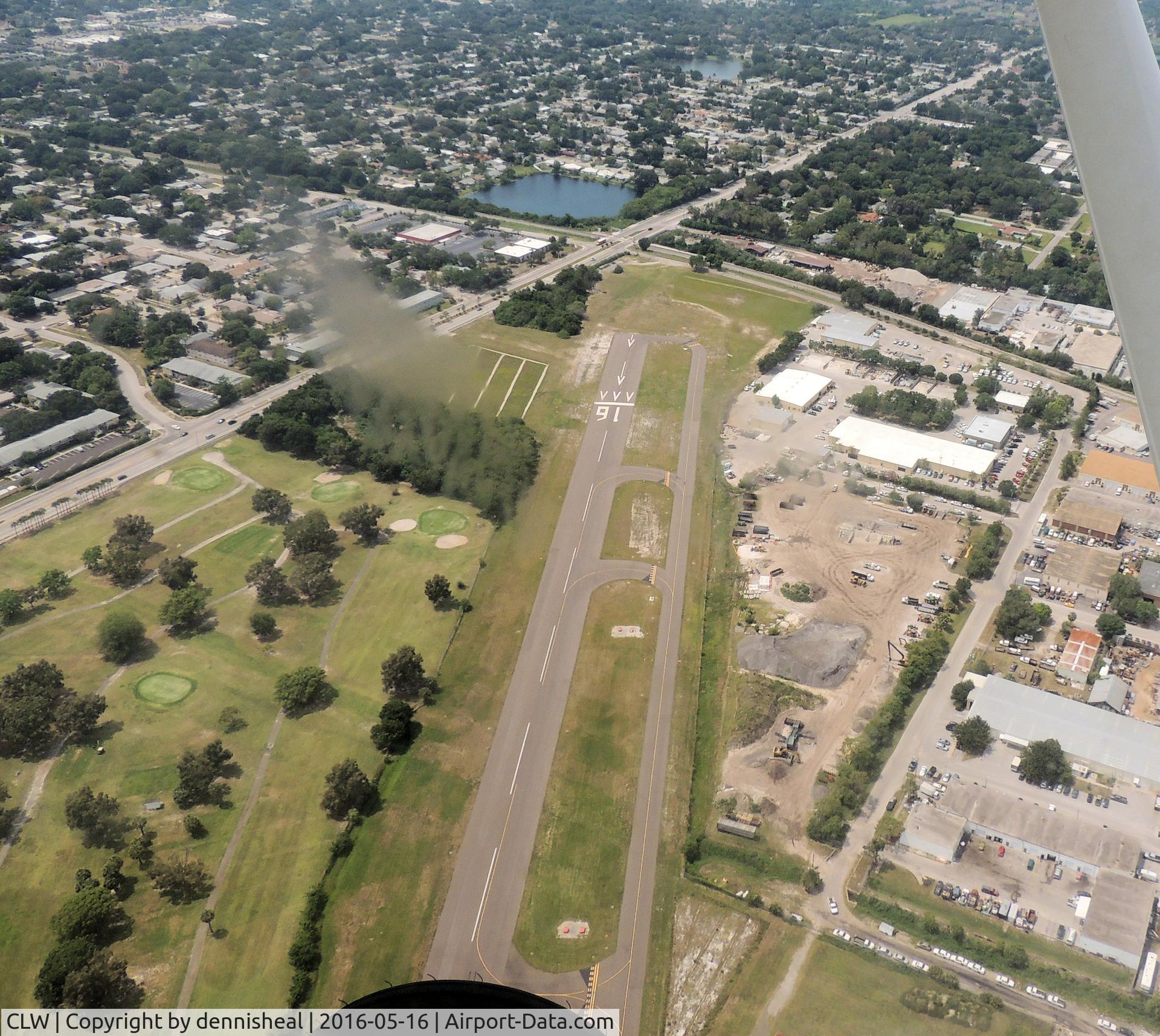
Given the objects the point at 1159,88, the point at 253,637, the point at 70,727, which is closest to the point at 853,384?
the point at 253,637

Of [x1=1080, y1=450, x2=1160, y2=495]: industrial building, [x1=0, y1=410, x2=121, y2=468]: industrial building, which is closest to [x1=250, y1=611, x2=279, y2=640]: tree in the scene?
[x1=0, y1=410, x2=121, y2=468]: industrial building

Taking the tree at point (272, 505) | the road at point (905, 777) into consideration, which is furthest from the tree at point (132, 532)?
the road at point (905, 777)

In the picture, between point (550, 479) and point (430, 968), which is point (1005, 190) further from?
point (430, 968)

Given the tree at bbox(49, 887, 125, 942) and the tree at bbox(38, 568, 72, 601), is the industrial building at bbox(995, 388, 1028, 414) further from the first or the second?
the tree at bbox(38, 568, 72, 601)

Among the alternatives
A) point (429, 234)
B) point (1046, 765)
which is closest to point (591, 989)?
point (1046, 765)

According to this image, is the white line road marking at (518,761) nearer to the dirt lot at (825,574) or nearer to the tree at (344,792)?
the tree at (344,792)

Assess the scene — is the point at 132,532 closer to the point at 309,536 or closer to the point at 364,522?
the point at 309,536

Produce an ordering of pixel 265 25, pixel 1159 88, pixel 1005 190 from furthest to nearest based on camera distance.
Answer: pixel 265 25
pixel 1005 190
pixel 1159 88
